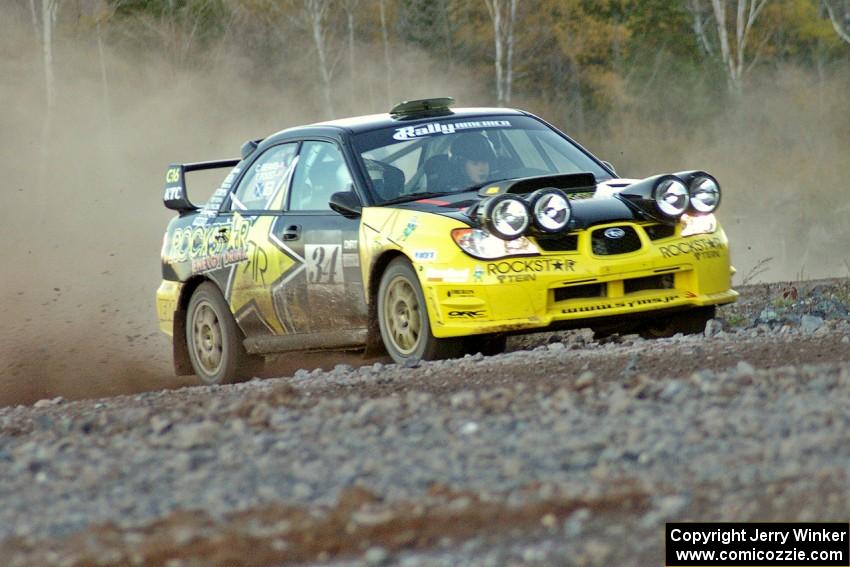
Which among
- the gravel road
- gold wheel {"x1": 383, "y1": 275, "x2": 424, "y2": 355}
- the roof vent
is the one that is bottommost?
the gravel road

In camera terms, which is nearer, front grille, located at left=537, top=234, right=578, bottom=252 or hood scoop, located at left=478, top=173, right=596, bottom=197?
front grille, located at left=537, top=234, right=578, bottom=252

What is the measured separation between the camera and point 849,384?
5.32 meters

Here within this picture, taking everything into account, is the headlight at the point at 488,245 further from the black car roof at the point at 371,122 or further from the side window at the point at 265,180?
the side window at the point at 265,180

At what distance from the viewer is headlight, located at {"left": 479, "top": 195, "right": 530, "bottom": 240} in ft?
24.6

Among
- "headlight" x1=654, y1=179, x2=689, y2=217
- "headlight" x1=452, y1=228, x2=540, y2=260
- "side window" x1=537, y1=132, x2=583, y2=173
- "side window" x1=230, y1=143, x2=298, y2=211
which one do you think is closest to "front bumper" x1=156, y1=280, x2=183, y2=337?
"side window" x1=230, y1=143, x2=298, y2=211

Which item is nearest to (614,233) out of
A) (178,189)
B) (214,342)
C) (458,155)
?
(458,155)

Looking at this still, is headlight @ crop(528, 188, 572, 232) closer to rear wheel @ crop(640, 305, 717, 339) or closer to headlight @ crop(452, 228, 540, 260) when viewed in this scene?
headlight @ crop(452, 228, 540, 260)

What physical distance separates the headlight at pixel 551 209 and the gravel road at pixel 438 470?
1.28m

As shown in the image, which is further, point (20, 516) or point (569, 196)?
point (569, 196)

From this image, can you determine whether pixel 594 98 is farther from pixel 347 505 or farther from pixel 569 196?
pixel 347 505

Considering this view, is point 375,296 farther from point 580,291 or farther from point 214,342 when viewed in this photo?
point 214,342

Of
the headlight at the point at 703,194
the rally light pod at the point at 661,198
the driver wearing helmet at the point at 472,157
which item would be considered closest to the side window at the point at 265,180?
the driver wearing helmet at the point at 472,157

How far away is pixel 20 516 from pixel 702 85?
129 feet

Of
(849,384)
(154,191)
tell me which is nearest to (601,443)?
(849,384)
